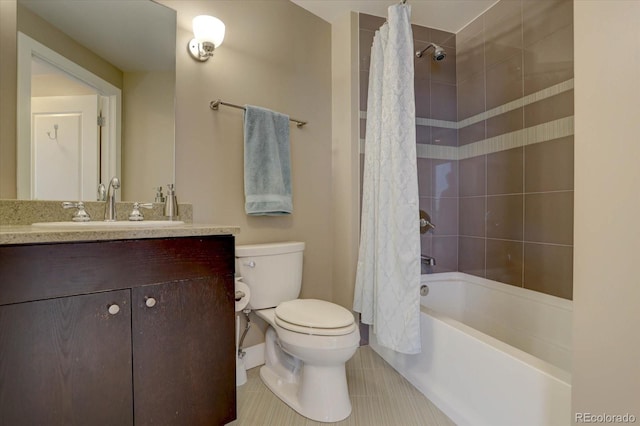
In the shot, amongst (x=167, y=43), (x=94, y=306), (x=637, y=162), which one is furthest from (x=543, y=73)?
(x=94, y=306)

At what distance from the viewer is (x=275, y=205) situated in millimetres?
1747

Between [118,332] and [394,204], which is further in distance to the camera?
[394,204]

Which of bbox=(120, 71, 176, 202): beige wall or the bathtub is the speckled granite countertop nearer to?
bbox=(120, 71, 176, 202): beige wall

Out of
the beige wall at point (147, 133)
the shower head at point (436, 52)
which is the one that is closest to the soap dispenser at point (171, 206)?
the beige wall at point (147, 133)

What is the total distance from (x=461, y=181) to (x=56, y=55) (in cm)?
240

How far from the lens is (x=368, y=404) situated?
1417mm

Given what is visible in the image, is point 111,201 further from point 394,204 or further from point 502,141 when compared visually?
point 502,141

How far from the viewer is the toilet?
1.29 m

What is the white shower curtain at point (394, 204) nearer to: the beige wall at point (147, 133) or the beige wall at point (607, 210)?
the beige wall at point (607, 210)

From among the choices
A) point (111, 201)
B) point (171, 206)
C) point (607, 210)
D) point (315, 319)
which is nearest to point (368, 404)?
point (315, 319)

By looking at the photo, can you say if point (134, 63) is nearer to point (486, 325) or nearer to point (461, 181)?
point (461, 181)

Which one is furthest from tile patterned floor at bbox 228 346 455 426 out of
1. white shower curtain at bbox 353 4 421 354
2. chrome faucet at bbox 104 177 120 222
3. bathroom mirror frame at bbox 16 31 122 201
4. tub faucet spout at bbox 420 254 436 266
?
bathroom mirror frame at bbox 16 31 122 201

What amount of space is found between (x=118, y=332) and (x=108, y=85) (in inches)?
43.9

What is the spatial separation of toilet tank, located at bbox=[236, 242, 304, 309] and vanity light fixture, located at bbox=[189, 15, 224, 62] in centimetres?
106
